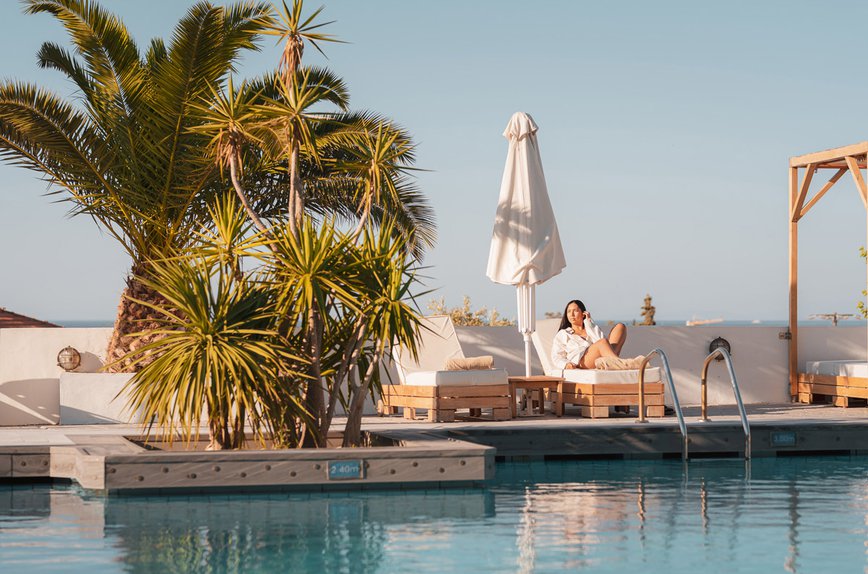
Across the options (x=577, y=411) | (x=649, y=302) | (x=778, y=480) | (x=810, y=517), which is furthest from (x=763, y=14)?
(x=810, y=517)

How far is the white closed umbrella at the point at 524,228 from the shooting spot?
13.6m

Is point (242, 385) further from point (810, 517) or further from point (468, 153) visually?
point (468, 153)

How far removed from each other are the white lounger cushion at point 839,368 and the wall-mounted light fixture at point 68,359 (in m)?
8.91

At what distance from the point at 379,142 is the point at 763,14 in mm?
16965

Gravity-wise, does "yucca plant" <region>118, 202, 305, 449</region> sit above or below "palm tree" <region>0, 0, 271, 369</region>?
below

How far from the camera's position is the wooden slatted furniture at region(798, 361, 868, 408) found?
14219 mm

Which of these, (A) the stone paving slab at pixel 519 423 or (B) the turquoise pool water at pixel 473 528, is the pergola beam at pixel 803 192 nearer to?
(A) the stone paving slab at pixel 519 423

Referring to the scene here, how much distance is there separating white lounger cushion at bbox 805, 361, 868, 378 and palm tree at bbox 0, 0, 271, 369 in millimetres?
7679

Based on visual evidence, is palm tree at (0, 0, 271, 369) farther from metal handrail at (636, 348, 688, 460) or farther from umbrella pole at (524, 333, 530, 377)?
metal handrail at (636, 348, 688, 460)

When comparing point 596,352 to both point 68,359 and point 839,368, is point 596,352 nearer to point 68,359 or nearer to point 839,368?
point 839,368

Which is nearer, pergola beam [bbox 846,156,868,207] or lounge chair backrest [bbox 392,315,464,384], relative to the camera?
lounge chair backrest [bbox 392,315,464,384]

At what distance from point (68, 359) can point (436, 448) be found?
19.9 feet

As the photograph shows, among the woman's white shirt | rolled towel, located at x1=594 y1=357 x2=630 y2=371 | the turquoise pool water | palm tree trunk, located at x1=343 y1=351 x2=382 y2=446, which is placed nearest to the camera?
the turquoise pool water

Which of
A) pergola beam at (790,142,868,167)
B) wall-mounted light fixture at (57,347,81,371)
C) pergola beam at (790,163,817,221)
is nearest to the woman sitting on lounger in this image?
pergola beam at (790,163,817,221)
